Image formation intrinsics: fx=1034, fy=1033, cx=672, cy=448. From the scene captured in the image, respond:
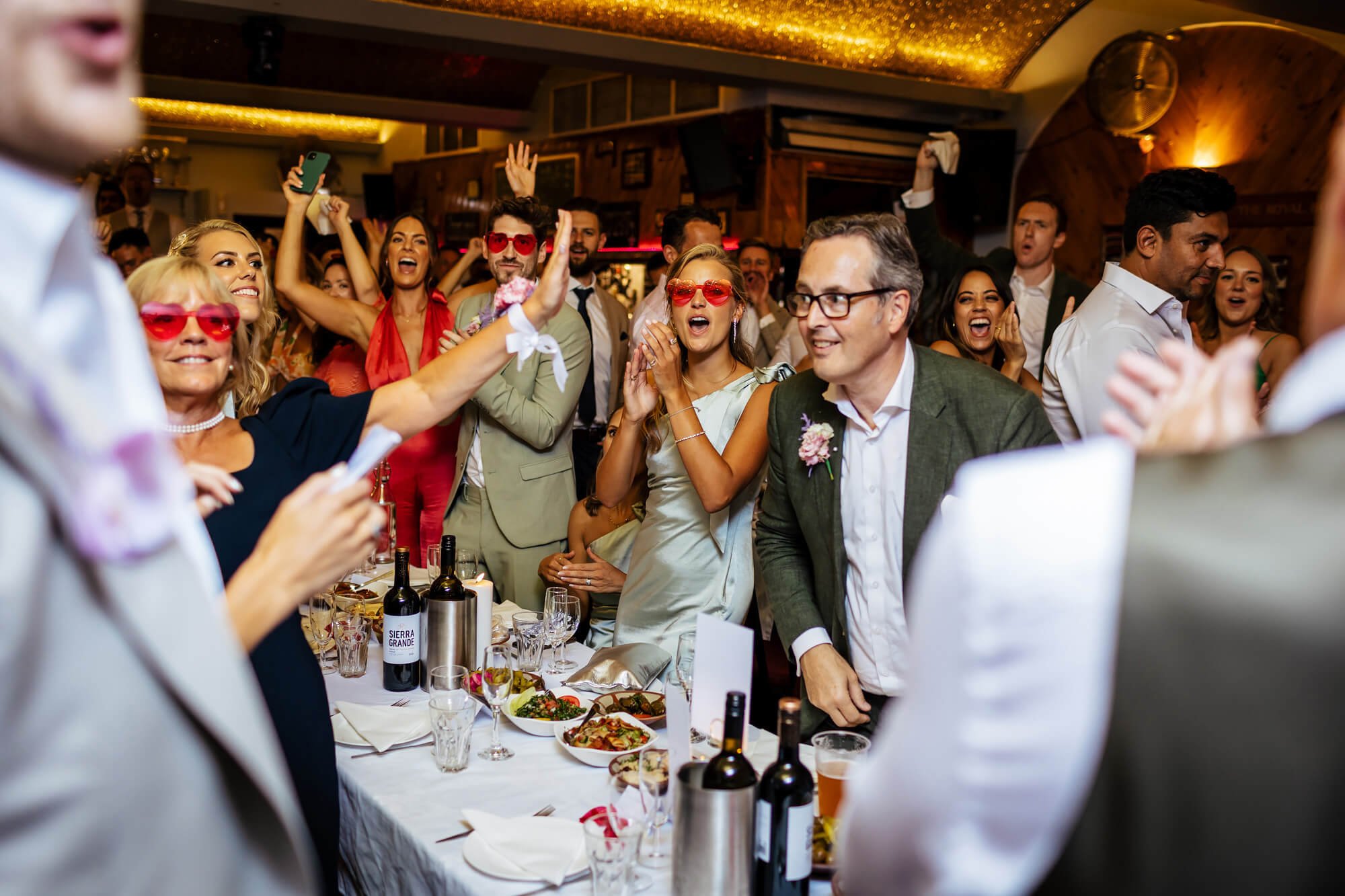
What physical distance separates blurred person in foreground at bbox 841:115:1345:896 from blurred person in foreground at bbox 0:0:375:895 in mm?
502

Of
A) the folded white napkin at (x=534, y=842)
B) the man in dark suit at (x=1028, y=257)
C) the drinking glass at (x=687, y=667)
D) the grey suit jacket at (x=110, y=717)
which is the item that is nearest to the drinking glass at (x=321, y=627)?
the drinking glass at (x=687, y=667)

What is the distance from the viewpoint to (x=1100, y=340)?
121 inches

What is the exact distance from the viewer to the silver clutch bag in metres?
2.23

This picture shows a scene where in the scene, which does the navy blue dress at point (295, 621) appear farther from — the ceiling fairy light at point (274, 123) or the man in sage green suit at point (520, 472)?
the ceiling fairy light at point (274, 123)

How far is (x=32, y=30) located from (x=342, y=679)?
193cm

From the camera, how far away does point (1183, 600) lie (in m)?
0.60

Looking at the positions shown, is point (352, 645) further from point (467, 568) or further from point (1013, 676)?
point (1013, 676)

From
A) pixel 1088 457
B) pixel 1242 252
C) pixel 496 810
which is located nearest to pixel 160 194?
pixel 1242 252

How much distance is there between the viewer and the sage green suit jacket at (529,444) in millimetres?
3594

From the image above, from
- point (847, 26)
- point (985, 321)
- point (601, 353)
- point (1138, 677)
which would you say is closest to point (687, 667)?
point (1138, 677)

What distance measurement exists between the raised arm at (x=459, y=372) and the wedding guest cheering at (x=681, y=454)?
93 cm

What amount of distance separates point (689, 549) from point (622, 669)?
0.71m

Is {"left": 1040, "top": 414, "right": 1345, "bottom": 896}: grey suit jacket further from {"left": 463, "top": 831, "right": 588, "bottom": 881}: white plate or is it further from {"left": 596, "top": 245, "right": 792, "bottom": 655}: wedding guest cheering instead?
{"left": 596, "top": 245, "right": 792, "bottom": 655}: wedding guest cheering

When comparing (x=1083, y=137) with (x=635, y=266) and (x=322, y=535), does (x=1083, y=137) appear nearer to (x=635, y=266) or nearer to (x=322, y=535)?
(x=635, y=266)
